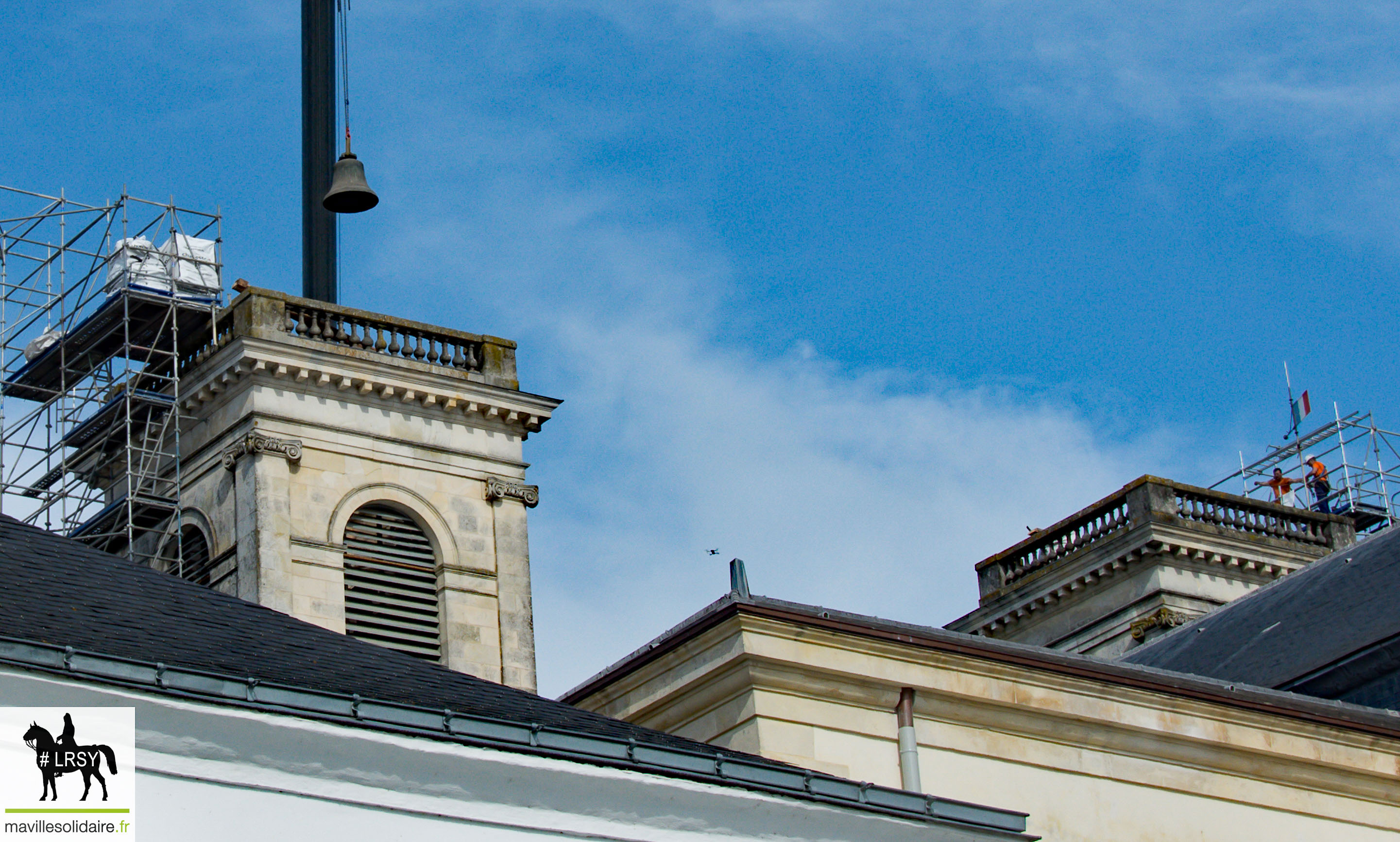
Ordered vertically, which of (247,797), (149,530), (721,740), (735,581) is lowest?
(247,797)

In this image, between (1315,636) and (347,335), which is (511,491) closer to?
(347,335)

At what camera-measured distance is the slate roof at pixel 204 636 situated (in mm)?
11422

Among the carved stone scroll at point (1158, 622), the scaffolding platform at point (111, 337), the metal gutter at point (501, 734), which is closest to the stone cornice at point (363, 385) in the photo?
the scaffolding platform at point (111, 337)

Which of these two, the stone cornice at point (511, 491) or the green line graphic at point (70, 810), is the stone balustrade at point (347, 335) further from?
the green line graphic at point (70, 810)

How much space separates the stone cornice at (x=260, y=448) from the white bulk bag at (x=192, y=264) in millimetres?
4566

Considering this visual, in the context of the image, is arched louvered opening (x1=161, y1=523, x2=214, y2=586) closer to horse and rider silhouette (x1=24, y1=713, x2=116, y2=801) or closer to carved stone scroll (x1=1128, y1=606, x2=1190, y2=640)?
carved stone scroll (x1=1128, y1=606, x2=1190, y2=640)

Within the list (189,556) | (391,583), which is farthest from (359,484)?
(189,556)

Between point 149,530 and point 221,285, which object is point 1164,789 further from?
point 221,285

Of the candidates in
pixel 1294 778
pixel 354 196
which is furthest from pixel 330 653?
pixel 354 196

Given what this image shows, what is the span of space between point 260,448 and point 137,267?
5.85 metres

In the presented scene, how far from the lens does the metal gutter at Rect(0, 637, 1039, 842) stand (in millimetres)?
10719

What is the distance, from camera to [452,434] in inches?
1551

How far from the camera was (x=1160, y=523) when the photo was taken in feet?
131

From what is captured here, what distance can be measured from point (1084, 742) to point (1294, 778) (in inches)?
88.9
